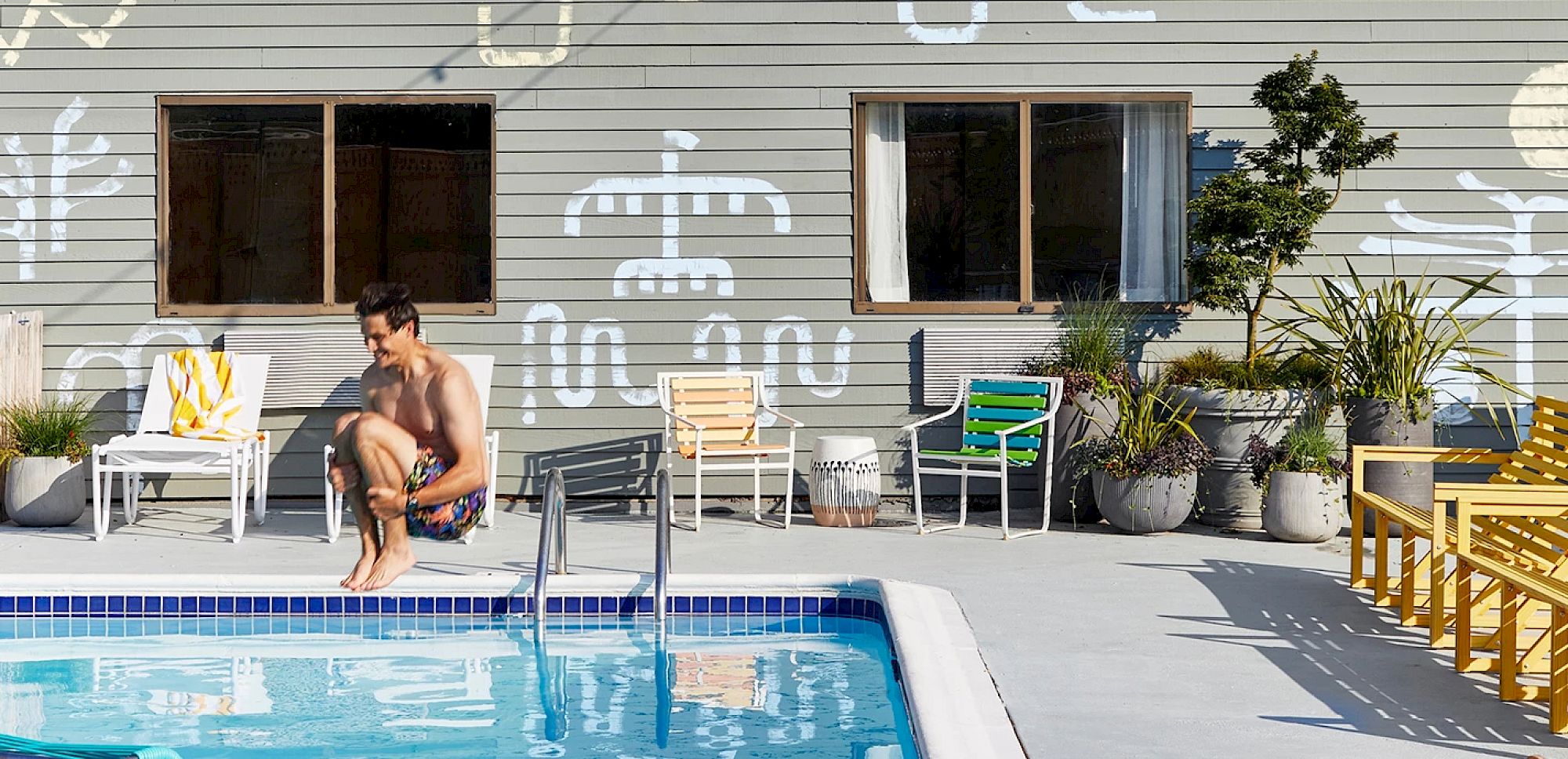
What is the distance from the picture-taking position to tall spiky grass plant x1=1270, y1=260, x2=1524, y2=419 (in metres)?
6.77

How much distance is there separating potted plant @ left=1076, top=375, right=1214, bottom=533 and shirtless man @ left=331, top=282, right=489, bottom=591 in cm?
355

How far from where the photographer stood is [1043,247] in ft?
25.9

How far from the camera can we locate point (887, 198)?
25.9 feet

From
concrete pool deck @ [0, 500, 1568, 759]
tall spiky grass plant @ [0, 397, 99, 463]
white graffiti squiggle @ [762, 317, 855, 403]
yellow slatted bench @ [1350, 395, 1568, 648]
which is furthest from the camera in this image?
white graffiti squiggle @ [762, 317, 855, 403]

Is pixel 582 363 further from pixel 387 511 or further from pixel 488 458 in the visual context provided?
pixel 387 511

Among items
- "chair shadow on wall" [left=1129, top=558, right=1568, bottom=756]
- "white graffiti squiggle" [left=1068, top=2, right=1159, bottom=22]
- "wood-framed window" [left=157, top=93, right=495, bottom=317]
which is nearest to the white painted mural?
"wood-framed window" [left=157, top=93, right=495, bottom=317]

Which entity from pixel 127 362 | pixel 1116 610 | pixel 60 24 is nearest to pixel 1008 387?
pixel 1116 610

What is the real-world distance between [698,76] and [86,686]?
4261 millimetres

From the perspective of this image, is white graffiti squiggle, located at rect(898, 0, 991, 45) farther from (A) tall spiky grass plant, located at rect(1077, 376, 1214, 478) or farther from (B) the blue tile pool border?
(B) the blue tile pool border

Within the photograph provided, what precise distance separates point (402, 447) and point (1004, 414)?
3.97 metres

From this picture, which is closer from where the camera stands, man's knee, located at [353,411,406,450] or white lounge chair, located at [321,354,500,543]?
man's knee, located at [353,411,406,450]

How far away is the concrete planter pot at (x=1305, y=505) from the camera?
6715 mm

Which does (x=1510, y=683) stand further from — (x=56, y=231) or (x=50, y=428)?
(x=56, y=231)

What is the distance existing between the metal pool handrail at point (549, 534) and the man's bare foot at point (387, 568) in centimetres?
95
